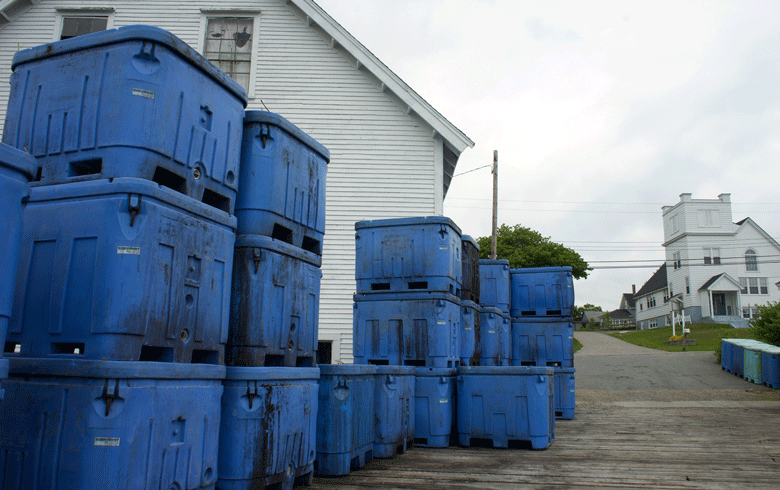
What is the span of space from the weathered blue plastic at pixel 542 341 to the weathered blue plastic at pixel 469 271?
2749 millimetres

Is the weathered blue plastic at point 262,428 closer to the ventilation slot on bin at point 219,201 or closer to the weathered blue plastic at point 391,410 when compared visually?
the ventilation slot on bin at point 219,201

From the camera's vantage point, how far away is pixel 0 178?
269 cm

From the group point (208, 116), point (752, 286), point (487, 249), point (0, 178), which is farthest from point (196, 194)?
point (752, 286)

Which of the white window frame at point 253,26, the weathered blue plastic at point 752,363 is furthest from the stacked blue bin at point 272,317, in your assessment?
the weathered blue plastic at point 752,363

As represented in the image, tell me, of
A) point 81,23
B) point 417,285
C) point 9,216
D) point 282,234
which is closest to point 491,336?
point 417,285

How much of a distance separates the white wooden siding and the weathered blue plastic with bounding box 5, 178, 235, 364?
9.19 m

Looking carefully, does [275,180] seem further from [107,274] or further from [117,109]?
[107,274]

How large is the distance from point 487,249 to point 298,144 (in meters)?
39.7

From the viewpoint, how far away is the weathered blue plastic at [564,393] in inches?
454

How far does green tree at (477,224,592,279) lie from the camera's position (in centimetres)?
4378

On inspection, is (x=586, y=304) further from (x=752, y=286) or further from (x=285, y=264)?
(x=285, y=264)

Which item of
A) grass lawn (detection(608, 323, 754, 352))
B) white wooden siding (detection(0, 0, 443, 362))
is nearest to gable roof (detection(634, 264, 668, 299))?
grass lawn (detection(608, 323, 754, 352))

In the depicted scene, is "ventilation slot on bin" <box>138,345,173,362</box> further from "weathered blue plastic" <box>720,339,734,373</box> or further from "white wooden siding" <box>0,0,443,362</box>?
"weathered blue plastic" <box>720,339,734,373</box>

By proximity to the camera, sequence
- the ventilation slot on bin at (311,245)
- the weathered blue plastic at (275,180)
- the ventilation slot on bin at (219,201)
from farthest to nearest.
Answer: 1. the ventilation slot on bin at (311,245)
2. the weathered blue plastic at (275,180)
3. the ventilation slot on bin at (219,201)
